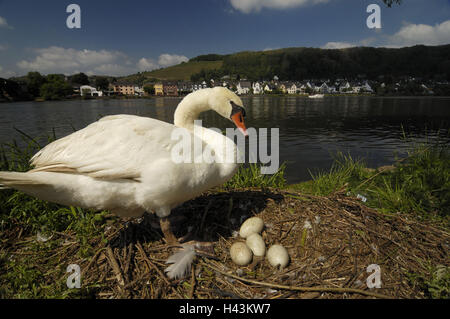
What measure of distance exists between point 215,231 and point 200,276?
2.88 feet

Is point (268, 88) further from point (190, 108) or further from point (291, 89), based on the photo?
point (190, 108)

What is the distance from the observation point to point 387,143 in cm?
1775

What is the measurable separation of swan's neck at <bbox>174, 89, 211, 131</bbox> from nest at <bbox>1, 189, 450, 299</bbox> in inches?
53.4

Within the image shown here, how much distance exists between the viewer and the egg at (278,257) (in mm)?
2672

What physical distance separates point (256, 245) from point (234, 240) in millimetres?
414

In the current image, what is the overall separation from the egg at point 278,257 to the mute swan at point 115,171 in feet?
3.82

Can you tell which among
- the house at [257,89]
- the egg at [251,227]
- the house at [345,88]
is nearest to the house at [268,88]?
the house at [257,89]

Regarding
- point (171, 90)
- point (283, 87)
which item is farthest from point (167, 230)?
point (283, 87)

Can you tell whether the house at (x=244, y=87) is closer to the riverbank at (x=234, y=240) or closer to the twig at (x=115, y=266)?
the riverbank at (x=234, y=240)

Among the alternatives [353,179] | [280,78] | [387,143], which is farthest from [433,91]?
[353,179]

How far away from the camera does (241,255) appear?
2717mm

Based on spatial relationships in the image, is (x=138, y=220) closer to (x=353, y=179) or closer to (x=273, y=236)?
(x=273, y=236)

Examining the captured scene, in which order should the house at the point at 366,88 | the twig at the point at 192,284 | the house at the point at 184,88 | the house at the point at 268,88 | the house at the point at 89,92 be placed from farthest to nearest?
the house at the point at 366,88
the house at the point at 268,88
the house at the point at 184,88
the house at the point at 89,92
the twig at the point at 192,284

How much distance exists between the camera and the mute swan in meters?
2.37
